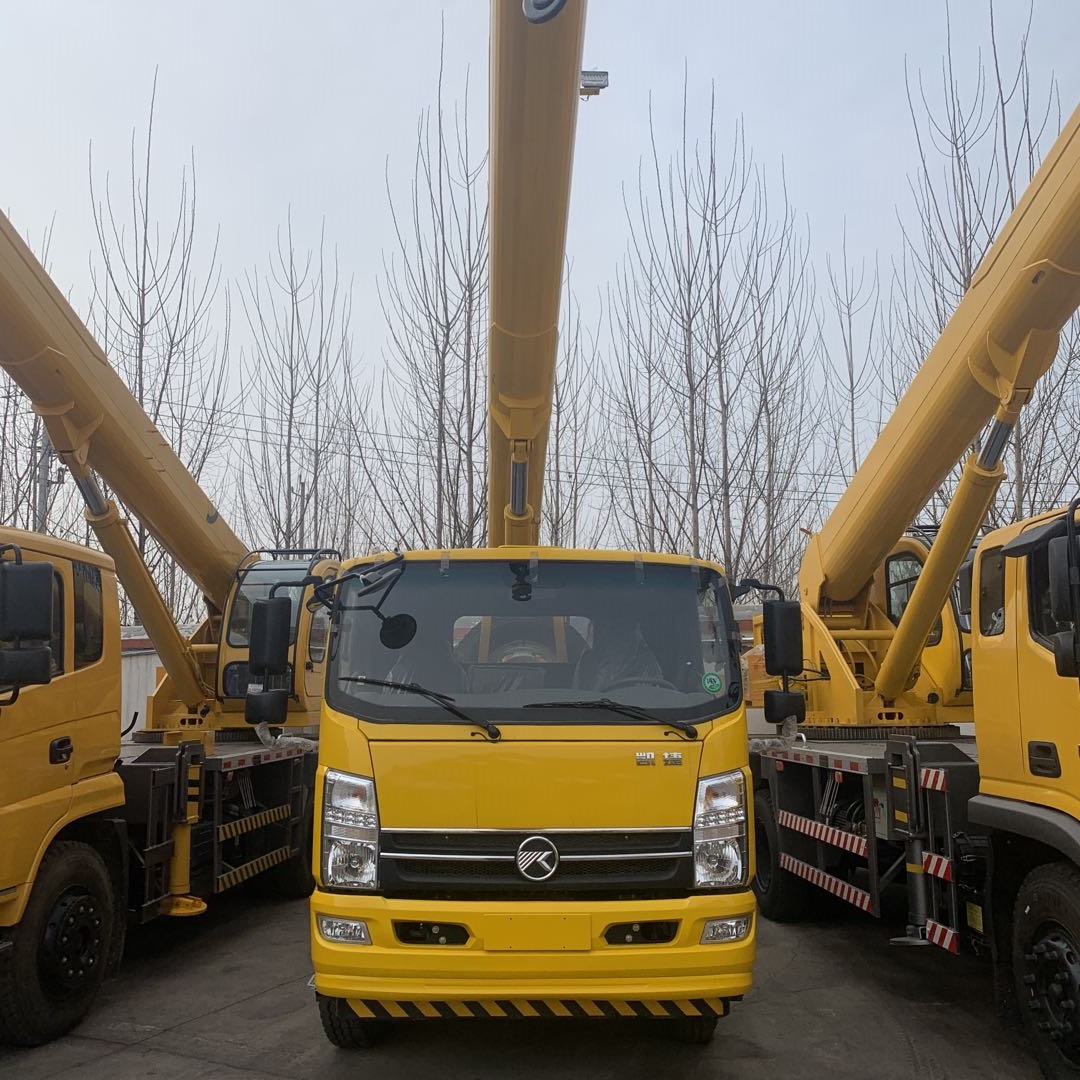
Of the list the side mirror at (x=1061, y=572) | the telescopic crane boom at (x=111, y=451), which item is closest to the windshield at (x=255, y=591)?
the telescopic crane boom at (x=111, y=451)

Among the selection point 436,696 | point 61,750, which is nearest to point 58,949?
point 61,750

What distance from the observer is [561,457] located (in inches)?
650

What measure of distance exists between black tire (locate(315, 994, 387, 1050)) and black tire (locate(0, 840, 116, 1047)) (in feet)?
4.35

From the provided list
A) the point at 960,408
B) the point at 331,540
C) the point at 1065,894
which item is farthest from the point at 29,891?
the point at 331,540

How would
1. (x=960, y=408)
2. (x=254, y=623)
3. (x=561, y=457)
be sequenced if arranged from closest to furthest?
(x=254, y=623)
(x=960, y=408)
(x=561, y=457)

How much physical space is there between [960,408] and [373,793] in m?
4.29

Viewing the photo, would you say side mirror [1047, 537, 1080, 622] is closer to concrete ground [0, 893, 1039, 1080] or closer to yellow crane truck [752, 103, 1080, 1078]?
yellow crane truck [752, 103, 1080, 1078]

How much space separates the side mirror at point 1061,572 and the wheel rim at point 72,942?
15.5 feet

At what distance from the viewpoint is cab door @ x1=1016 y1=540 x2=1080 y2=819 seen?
3.95 metres

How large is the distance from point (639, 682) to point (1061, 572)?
67.7 inches

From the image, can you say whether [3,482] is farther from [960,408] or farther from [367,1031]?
[960,408]

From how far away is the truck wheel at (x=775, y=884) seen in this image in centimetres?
708

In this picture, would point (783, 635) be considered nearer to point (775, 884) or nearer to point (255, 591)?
point (775, 884)

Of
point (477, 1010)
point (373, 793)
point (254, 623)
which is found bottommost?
point (477, 1010)
